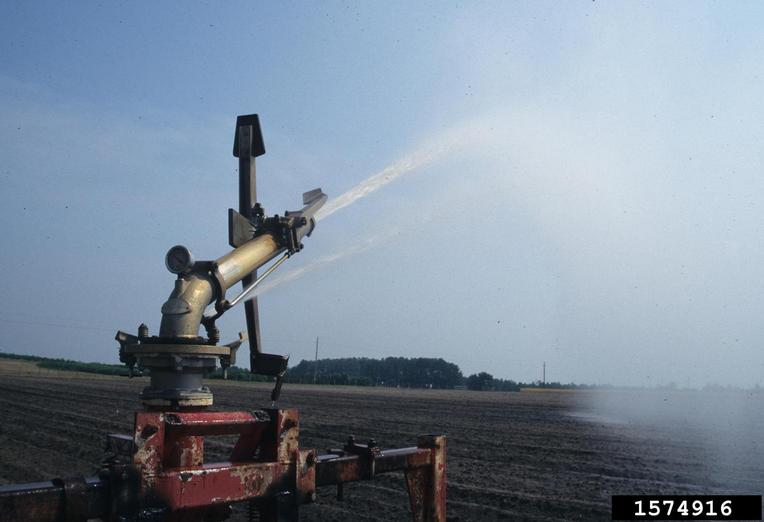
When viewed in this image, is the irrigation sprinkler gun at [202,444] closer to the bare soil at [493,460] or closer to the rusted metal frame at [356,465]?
the rusted metal frame at [356,465]

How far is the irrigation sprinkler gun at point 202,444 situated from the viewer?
111 inches

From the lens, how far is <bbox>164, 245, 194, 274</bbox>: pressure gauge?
142 inches

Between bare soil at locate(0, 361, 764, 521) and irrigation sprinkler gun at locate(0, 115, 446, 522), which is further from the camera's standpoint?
bare soil at locate(0, 361, 764, 521)

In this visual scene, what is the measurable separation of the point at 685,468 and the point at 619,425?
558 inches

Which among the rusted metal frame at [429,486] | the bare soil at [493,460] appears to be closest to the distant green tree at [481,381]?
the bare soil at [493,460]

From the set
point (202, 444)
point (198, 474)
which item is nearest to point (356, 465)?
point (202, 444)

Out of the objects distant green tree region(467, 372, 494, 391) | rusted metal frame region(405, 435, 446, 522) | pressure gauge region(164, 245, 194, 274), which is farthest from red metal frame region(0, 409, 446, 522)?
distant green tree region(467, 372, 494, 391)

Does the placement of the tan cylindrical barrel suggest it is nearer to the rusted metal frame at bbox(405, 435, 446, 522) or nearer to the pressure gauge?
the pressure gauge

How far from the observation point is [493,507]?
10664 mm

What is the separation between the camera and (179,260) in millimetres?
3635

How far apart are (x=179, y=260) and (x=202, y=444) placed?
0.94 metres

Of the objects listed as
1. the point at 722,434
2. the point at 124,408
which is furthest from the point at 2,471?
the point at 722,434

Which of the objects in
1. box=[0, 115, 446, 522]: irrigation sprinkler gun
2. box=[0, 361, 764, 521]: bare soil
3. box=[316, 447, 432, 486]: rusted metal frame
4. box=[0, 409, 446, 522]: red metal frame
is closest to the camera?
box=[0, 409, 446, 522]: red metal frame

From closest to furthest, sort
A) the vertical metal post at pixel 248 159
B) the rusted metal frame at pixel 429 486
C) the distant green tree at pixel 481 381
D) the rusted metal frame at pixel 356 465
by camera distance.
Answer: the rusted metal frame at pixel 356 465 → the vertical metal post at pixel 248 159 → the rusted metal frame at pixel 429 486 → the distant green tree at pixel 481 381
